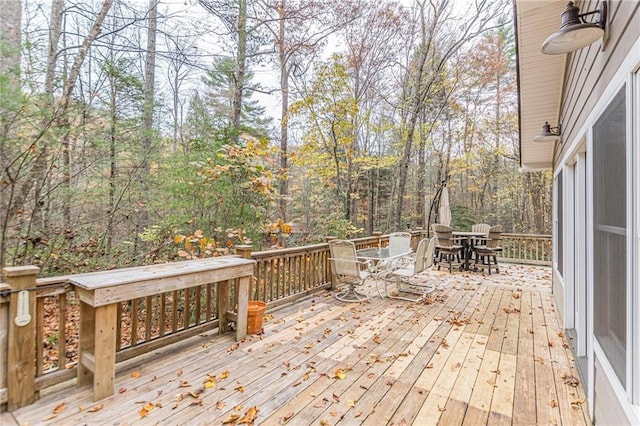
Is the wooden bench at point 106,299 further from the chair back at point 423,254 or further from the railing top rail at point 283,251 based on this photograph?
the chair back at point 423,254

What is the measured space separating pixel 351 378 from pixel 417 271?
2852 millimetres

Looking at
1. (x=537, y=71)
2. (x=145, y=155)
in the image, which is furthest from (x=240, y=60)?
(x=537, y=71)

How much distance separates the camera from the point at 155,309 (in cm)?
530

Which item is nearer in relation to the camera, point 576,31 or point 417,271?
point 576,31

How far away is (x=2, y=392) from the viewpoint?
6.79 ft

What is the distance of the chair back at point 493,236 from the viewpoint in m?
7.16

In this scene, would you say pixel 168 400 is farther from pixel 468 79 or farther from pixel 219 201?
pixel 468 79

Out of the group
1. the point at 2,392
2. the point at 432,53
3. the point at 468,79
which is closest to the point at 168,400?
the point at 2,392

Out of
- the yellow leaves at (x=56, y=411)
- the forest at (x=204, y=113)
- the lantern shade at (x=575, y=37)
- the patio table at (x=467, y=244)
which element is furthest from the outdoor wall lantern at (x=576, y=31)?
the patio table at (x=467, y=244)

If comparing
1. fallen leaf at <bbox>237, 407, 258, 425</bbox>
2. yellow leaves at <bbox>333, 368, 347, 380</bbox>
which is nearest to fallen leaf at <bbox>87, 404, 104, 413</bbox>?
fallen leaf at <bbox>237, 407, 258, 425</bbox>

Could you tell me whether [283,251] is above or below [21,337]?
above

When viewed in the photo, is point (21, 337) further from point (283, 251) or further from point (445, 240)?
point (445, 240)

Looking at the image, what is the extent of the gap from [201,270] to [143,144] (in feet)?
11.3

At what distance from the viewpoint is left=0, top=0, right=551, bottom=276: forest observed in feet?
12.7
